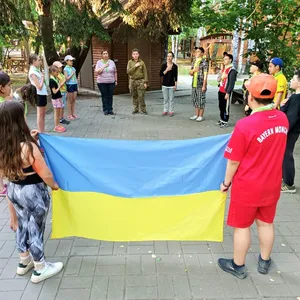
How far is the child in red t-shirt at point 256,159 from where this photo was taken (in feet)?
8.35

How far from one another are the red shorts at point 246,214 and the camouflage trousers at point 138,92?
7.24m

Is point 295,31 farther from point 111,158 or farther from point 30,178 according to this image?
point 30,178

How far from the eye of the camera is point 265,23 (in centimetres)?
1012

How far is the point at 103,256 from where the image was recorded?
338 cm

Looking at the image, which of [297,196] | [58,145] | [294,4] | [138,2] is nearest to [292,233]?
[297,196]

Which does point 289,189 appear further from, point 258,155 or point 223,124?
point 223,124

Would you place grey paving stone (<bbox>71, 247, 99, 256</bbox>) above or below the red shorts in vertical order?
below

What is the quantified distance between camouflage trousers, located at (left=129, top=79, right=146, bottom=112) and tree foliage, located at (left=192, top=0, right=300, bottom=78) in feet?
11.3

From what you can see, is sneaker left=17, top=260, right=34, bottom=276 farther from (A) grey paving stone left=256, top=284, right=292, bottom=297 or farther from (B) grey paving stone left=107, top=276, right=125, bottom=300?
(A) grey paving stone left=256, top=284, right=292, bottom=297

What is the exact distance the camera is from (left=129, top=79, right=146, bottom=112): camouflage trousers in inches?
379

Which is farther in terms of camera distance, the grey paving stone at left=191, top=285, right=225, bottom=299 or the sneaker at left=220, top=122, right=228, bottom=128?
the sneaker at left=220, top=122, right=228, bottom=128

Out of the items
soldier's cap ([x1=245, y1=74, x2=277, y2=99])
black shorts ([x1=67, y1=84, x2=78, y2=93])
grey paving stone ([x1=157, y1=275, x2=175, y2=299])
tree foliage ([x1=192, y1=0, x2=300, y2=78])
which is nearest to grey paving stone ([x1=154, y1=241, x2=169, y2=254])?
grey paving stone ([x1=157, y1=275, x2=175, y2=299])

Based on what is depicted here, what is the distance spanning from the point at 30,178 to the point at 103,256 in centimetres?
121

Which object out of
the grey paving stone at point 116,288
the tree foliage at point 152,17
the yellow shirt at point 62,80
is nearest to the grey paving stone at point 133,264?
the grey paving stone at point 116,288
